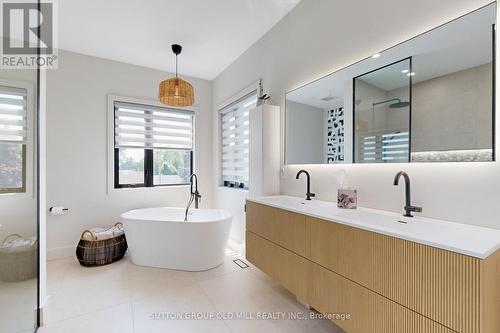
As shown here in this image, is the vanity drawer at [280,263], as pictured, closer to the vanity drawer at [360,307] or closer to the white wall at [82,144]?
the vanity drawer at [360,307]

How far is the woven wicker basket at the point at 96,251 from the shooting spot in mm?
2766

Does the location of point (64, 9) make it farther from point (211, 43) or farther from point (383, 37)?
point (383, 37)

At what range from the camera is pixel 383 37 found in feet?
5.20

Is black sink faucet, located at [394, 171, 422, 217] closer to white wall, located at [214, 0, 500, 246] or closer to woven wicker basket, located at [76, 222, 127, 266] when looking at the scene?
white wall, located at [214, 0, 500, 246]

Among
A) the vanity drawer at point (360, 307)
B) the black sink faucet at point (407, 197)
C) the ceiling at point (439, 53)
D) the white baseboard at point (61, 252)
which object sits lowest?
the white baseboard at point (61, 252)

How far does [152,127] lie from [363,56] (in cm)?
321

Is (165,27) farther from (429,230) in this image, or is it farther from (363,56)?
(429,230)

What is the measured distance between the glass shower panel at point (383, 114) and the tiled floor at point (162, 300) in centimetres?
135

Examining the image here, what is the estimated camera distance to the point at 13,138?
5.24 feet

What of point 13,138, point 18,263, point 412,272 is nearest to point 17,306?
point 18,263

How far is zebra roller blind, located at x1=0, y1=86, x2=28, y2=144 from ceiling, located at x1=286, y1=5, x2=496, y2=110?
2480mm

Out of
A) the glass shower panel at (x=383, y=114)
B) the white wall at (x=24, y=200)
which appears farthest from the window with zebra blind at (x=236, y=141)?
the white wall at (x=24, y=200)

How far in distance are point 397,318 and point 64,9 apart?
3726 mm

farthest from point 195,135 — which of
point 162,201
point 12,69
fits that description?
point 12,69
